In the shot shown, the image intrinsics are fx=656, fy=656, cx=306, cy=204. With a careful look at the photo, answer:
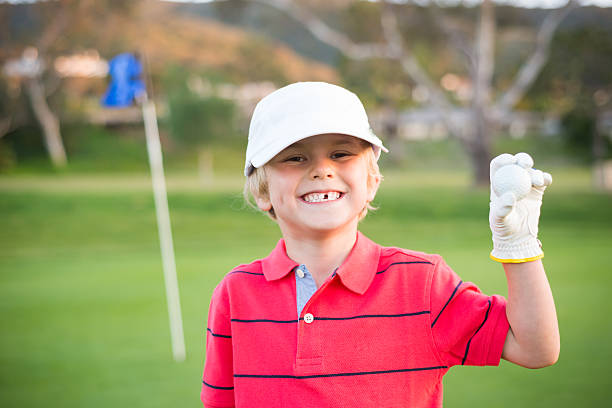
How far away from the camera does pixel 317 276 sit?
53.6 inches

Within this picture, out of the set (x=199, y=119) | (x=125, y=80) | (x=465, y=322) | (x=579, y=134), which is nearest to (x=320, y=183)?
(x=465, y=322)

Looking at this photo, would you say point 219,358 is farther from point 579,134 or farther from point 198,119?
point 198,119

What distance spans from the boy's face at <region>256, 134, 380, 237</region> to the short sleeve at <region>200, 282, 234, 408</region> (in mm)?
241

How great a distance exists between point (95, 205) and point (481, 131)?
838cm

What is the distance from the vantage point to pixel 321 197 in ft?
4.28

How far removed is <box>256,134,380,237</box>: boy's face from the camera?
1.30 metres

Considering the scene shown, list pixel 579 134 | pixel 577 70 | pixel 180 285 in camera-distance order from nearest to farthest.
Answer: pixel 180 285, pixel 577 70, pixel 579 134

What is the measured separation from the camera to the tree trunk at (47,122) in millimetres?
18969

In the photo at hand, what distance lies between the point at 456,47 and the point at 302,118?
Answer: 1485 centimetres

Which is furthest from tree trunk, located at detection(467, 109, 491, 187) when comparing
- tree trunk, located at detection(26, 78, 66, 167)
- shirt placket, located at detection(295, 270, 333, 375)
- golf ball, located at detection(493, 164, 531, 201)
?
golf ball, located at detection(493, 164, 531, 201)

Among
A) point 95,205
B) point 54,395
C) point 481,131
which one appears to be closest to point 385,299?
point 54,395

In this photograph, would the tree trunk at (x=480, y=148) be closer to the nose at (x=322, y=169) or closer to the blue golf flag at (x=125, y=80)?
the blue golf flag at (x=125, y=80)

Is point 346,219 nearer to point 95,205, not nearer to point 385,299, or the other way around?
point 385,299

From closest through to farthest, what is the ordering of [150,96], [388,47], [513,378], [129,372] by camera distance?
[513,378], [129,372], [150,96], [388,47]
